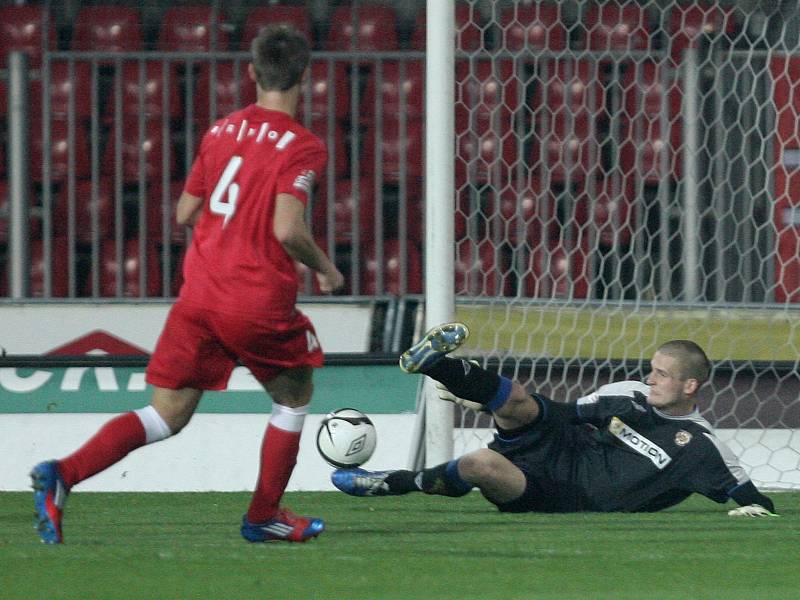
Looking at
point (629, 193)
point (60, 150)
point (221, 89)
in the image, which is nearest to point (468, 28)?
point (629, 193)

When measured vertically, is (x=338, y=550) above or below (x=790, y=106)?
below

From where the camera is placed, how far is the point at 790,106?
597 centimetres

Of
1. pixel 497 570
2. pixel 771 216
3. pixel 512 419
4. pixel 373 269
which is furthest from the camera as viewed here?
pixel 373 269

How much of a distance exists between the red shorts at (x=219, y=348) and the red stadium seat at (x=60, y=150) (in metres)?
3.39

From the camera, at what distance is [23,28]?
6.98 metres

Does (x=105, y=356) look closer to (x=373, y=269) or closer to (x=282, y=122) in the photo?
(x=373, y=269)

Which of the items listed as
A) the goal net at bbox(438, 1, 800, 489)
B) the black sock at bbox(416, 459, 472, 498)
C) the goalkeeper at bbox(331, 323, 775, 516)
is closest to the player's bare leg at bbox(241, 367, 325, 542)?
the goalkeeper at bbox(331, 323, 775, 516)

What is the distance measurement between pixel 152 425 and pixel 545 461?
1399 mm

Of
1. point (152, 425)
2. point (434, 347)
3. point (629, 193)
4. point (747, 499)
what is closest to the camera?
point (152, 425)

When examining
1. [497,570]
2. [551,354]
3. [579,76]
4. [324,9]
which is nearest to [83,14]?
[324,9]

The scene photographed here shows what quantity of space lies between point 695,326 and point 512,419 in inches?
67.0

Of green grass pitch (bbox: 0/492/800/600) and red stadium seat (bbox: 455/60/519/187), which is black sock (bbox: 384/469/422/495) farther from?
red stadium seat (bbox: 455/60/519/187)

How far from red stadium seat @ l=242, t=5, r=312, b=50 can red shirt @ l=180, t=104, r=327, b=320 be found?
3748 mm

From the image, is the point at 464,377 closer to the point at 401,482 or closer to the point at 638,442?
the point at 401,482
